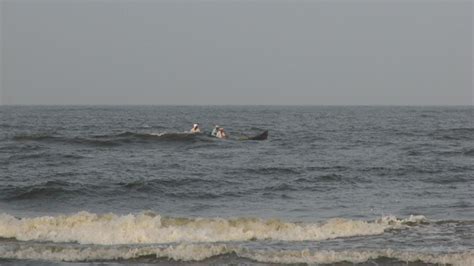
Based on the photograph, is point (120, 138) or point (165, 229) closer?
point (165, 229)

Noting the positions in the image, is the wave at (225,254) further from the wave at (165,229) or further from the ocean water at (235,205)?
the wave at (165,229)

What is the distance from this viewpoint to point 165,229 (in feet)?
44.0

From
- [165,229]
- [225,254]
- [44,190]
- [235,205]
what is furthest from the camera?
[44,190]

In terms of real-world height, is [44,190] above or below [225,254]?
below

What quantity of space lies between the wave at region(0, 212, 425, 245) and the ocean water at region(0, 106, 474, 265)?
23 mm

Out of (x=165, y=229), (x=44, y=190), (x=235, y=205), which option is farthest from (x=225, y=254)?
(x=44, y=190)

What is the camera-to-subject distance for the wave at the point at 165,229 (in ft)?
42.6

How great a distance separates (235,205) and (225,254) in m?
6.30

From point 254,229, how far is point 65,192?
833 centimetres

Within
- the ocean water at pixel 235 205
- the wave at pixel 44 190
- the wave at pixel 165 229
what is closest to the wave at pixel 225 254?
the ocean water at pixel 235 205

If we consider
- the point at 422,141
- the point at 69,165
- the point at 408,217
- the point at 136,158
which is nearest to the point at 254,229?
the point at 408,217

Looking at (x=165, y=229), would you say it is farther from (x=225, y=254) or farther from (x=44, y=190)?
(x=44, y=190)

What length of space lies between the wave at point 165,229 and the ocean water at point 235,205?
2cm

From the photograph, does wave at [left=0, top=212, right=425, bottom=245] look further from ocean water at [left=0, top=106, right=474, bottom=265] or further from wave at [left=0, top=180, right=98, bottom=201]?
wave at [left=0, top=180, right=98, bottom=201]
